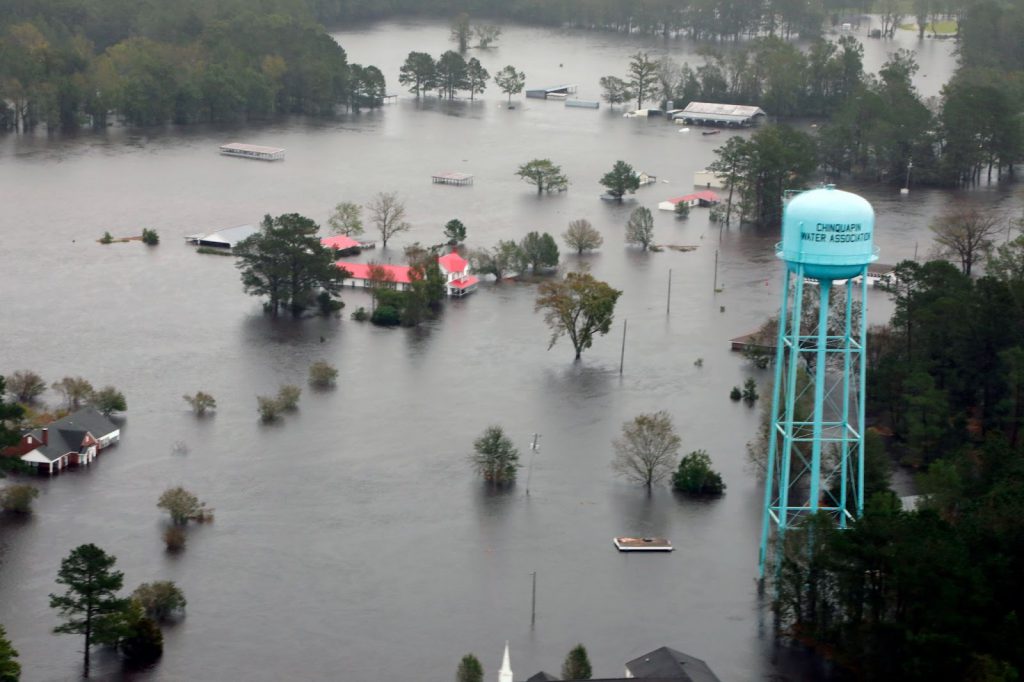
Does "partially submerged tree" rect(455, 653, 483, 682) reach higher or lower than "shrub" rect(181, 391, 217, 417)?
lower

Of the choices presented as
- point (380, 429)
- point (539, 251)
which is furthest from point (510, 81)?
point (380, 429)

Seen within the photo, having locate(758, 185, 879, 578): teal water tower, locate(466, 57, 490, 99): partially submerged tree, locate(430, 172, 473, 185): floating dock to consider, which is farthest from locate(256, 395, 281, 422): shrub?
locate(466, 57, 490, 99): partially submerged tree

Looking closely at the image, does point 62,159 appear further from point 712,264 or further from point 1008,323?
point 1008,323

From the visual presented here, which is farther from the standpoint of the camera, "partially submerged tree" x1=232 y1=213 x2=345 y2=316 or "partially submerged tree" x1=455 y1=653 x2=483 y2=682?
"partially submerged tree" x1=232 y1=213 x2=345 y2=316

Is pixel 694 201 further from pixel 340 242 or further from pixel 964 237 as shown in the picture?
pixel 340 242

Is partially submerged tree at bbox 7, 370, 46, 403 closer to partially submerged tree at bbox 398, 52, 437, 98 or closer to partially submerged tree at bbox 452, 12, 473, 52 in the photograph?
partially submerged tree at bbox 398, 52, 437, 98

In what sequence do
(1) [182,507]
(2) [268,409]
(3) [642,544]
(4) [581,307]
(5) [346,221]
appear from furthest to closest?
(5) [346,221] → (4) [581,307] → (2) [268,409] → (1) [182,507] → (3) [642,544]

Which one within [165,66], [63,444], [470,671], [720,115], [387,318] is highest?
[165,66]
